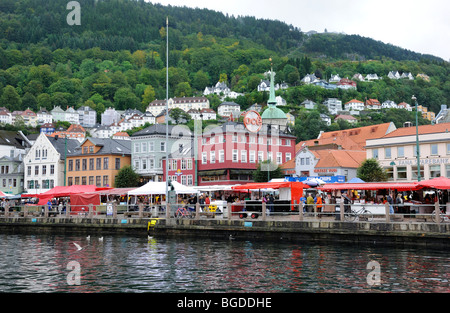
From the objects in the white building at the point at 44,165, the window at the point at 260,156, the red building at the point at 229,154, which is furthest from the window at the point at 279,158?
the white building at the point at 44,165

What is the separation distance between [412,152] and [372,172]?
6.78 m

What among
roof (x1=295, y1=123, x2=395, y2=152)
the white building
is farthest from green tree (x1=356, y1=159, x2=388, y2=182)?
the white building

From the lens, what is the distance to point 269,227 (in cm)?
3306

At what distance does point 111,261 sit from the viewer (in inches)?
970

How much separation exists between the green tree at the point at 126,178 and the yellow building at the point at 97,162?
421 centimetres

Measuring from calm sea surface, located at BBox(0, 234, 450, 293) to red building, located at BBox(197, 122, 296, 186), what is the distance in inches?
1542

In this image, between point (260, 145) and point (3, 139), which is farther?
point (3, 139)

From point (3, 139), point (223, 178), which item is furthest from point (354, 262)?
point (3, 139)

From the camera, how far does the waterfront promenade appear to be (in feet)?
91.0

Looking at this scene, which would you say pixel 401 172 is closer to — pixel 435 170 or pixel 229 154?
pixel 435 170
